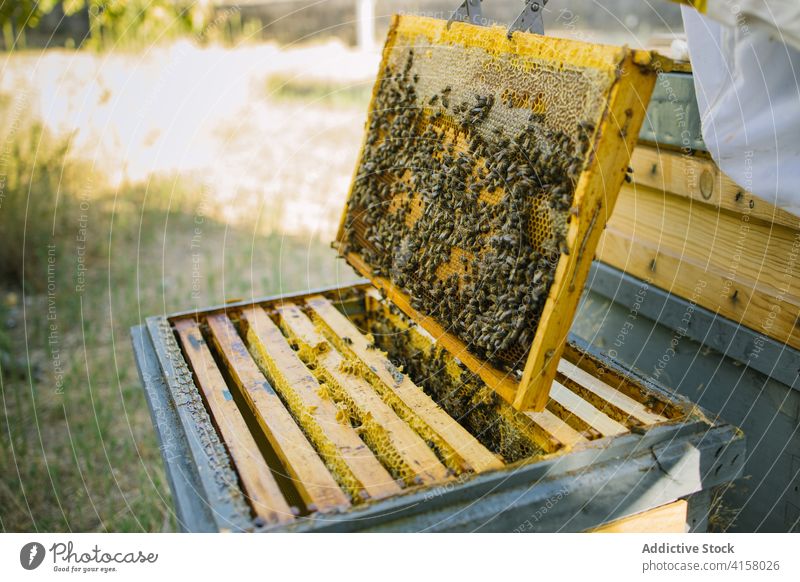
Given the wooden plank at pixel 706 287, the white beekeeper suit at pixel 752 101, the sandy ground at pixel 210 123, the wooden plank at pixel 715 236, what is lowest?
the sandy ground at pixel 210 123

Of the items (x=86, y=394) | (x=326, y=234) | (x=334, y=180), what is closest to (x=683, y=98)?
(x=86, y=394)

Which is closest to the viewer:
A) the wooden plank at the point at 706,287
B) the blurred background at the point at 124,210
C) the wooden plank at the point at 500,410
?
the wooden plank at the point at 500,410

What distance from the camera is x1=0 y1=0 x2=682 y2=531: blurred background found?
13.3 feet

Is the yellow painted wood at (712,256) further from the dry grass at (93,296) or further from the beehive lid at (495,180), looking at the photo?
the dry grass at (93,296)

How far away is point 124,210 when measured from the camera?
7.34 metres

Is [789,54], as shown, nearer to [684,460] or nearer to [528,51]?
[528,51]

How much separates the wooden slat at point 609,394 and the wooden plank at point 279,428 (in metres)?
1.03

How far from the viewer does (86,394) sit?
4.65 meters

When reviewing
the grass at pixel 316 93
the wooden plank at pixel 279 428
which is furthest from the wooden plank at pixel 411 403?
the grass at pixel 316 93

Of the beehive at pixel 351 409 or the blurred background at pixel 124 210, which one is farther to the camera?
the blurred background at pixel 124 210

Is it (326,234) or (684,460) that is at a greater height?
(684,460)

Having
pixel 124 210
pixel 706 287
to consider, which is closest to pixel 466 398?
pixel 706 287

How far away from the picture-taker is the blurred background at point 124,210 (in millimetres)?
4051

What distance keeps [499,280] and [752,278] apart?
1290 millimetres
